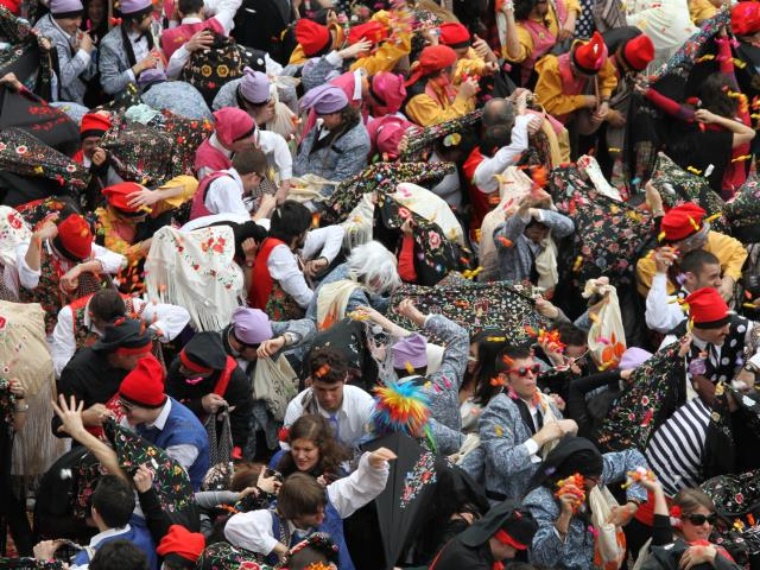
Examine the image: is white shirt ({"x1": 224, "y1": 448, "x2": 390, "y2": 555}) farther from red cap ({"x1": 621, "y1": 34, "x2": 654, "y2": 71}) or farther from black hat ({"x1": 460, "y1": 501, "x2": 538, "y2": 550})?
red cap ({"x1": 621, "y1": 34, "x2": 654, "y2": 71})

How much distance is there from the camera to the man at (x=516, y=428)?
958cm

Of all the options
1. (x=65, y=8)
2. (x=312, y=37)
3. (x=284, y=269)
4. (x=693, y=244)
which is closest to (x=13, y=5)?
(x=65, y=8)

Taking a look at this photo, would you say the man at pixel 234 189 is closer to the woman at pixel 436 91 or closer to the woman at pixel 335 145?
the woman at pixel 335 145

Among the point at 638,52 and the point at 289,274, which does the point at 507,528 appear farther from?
the point at 638,52

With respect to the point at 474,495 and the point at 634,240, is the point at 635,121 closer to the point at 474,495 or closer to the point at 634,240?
the point at 634,240

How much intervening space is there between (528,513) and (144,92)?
5.43 meters

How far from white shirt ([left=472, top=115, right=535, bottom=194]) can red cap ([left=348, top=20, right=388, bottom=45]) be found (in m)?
1.44

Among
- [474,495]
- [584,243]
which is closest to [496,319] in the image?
[584,243]

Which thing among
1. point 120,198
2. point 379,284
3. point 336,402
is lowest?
point 379,284

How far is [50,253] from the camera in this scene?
35.4ft

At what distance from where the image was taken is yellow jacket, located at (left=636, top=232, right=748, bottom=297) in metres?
11.9

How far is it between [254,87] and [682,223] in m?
2.99

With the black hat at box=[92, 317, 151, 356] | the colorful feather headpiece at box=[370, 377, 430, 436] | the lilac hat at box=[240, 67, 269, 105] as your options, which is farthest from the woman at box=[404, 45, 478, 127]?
the colorful feather headpiece at box=[370, 377, 430, 436]

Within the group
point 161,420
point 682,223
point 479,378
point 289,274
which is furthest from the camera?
point 682,223
